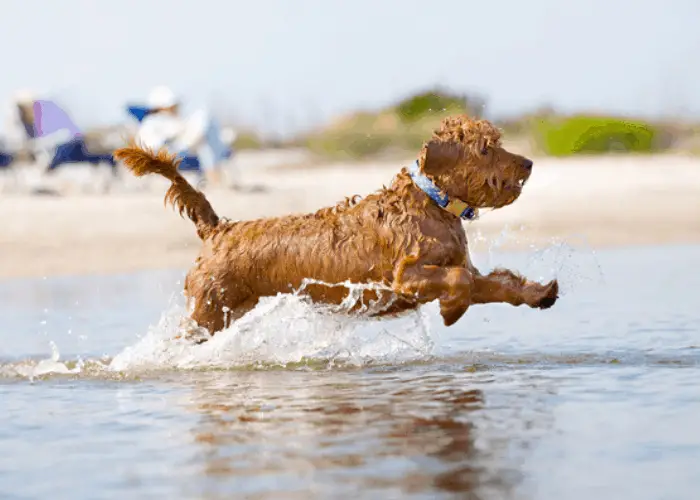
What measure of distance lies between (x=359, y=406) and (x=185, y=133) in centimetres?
1183

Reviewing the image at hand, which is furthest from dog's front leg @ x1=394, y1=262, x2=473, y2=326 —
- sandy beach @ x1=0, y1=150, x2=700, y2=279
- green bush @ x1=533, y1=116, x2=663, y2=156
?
green bush @ x1=533, y1=116, x2=663, y2=156

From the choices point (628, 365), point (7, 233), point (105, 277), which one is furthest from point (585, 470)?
point (7, 233)

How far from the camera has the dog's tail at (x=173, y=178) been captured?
716 centimetres

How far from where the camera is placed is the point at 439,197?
6.77m

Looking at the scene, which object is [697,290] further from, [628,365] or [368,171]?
[368,171]

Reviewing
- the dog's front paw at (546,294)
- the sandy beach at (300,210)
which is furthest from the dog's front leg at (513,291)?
the sandy beach at (300,210)

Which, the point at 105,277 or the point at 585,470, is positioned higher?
the point at 105,277

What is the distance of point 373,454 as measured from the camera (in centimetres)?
492

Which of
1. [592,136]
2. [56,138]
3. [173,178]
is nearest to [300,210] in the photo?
[56,138]

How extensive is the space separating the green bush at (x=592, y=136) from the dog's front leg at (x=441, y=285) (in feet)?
47.0

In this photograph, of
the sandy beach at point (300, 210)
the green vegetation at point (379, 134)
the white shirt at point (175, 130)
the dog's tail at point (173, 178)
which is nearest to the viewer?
the dog's tail at point (173, 178)

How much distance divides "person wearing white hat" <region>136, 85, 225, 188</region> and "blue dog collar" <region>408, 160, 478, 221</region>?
10.5 metres

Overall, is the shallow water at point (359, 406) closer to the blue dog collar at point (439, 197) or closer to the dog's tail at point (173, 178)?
the dog's tail at point (173, 178)

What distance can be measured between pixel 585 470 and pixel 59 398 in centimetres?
297
